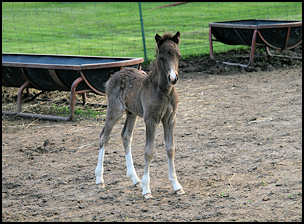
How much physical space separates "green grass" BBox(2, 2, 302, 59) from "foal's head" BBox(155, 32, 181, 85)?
8513 mm

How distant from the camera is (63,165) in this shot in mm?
6711

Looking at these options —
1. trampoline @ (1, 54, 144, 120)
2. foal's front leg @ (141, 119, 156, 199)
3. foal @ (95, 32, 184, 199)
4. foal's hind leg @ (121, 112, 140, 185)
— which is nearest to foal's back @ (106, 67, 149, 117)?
foal @ (95, 32, 184, 199)

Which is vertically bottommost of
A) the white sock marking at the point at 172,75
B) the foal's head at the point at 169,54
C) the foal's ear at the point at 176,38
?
the white sock marking at the point at 172,75

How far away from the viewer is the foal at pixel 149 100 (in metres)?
5.19

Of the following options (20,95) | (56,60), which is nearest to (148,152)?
(20,95)

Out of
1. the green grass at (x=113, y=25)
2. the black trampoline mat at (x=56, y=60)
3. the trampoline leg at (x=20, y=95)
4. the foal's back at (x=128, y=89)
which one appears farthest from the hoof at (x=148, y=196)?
the green grass at (x=113, y=25)

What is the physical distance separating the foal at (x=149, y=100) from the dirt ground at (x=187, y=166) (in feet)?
0.81

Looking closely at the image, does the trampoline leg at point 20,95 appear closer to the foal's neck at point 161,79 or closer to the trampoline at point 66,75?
the trampoline at point 66,75

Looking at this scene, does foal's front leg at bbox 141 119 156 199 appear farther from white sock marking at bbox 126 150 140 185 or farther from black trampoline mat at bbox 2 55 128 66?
black trampoline mat at bbox 2 55 128 66

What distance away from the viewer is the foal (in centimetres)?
519

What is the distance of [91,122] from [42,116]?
900 mm

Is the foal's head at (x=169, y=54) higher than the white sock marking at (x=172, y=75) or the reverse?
higher

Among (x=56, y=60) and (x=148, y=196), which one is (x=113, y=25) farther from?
(x=148, y=196)

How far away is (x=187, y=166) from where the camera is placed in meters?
6.38
